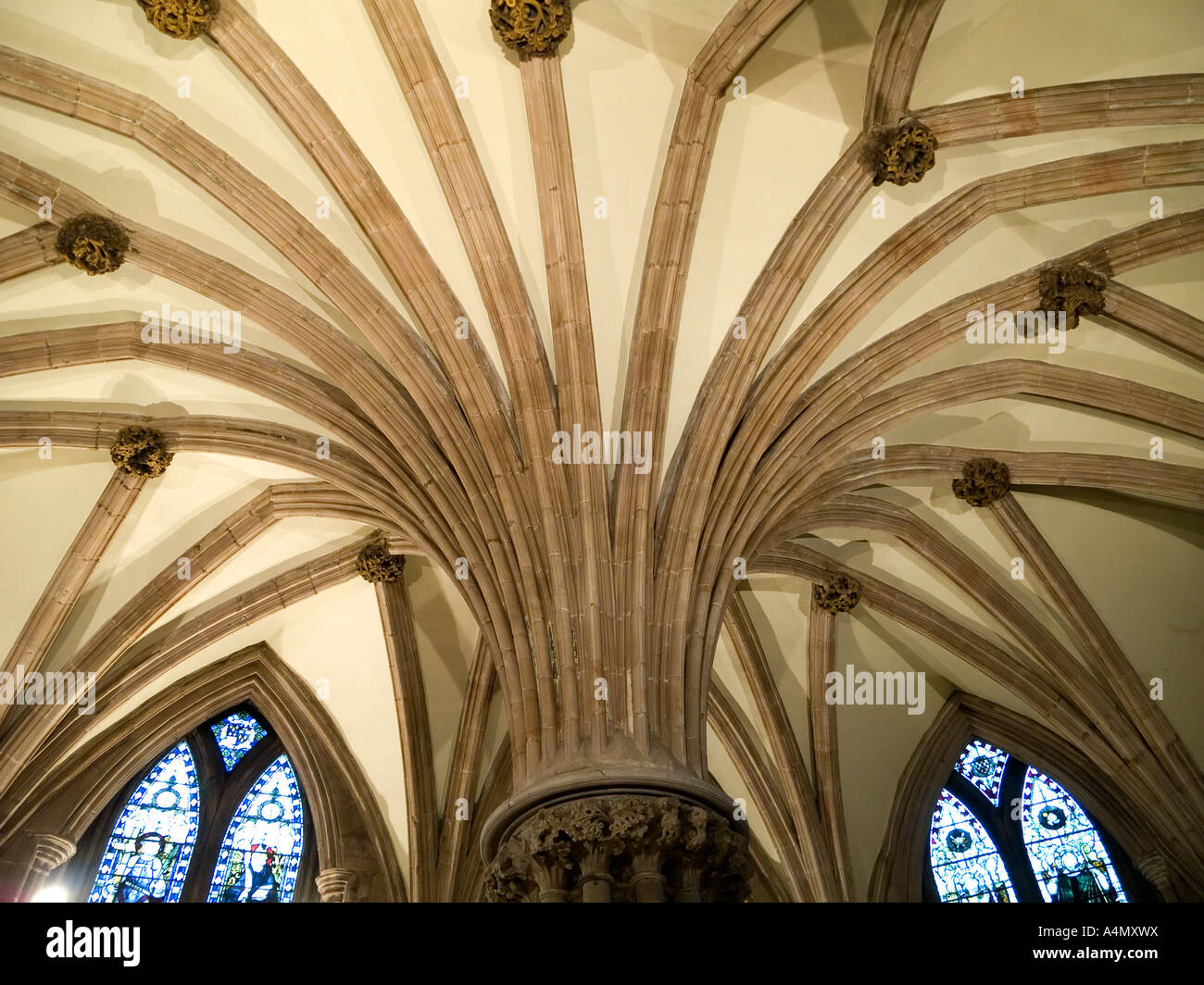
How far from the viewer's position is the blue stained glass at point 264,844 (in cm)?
1452

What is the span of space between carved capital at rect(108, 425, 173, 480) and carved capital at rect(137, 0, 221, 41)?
439cm

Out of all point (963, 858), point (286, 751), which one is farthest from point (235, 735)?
point (963, 858)

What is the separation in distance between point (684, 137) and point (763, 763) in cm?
873

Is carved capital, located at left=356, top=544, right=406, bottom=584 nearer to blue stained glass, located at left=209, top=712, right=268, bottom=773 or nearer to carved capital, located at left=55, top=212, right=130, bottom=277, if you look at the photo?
blue stained glass, located at left=209, top=712, right=268, bottom=773

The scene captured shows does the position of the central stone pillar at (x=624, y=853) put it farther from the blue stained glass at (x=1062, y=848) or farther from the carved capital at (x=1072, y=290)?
the blue stained glass at (x=1062, y=848)

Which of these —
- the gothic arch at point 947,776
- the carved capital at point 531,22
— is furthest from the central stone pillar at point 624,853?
the gothic arch at point 947,776

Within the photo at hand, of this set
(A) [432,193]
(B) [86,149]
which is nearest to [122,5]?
(B) [86,149]

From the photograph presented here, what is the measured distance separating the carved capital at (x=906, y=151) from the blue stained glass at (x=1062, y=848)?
30.6 ft

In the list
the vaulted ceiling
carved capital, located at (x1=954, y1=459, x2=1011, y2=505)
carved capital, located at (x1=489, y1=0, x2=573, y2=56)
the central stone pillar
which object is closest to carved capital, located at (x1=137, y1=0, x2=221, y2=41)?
the vaulted ceiling

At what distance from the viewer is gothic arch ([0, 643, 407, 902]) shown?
14.2m

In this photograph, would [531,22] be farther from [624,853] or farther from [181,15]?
[624,853]

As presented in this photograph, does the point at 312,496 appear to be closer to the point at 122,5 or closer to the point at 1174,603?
the point at 122,5

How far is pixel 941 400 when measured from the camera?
1236 cm
